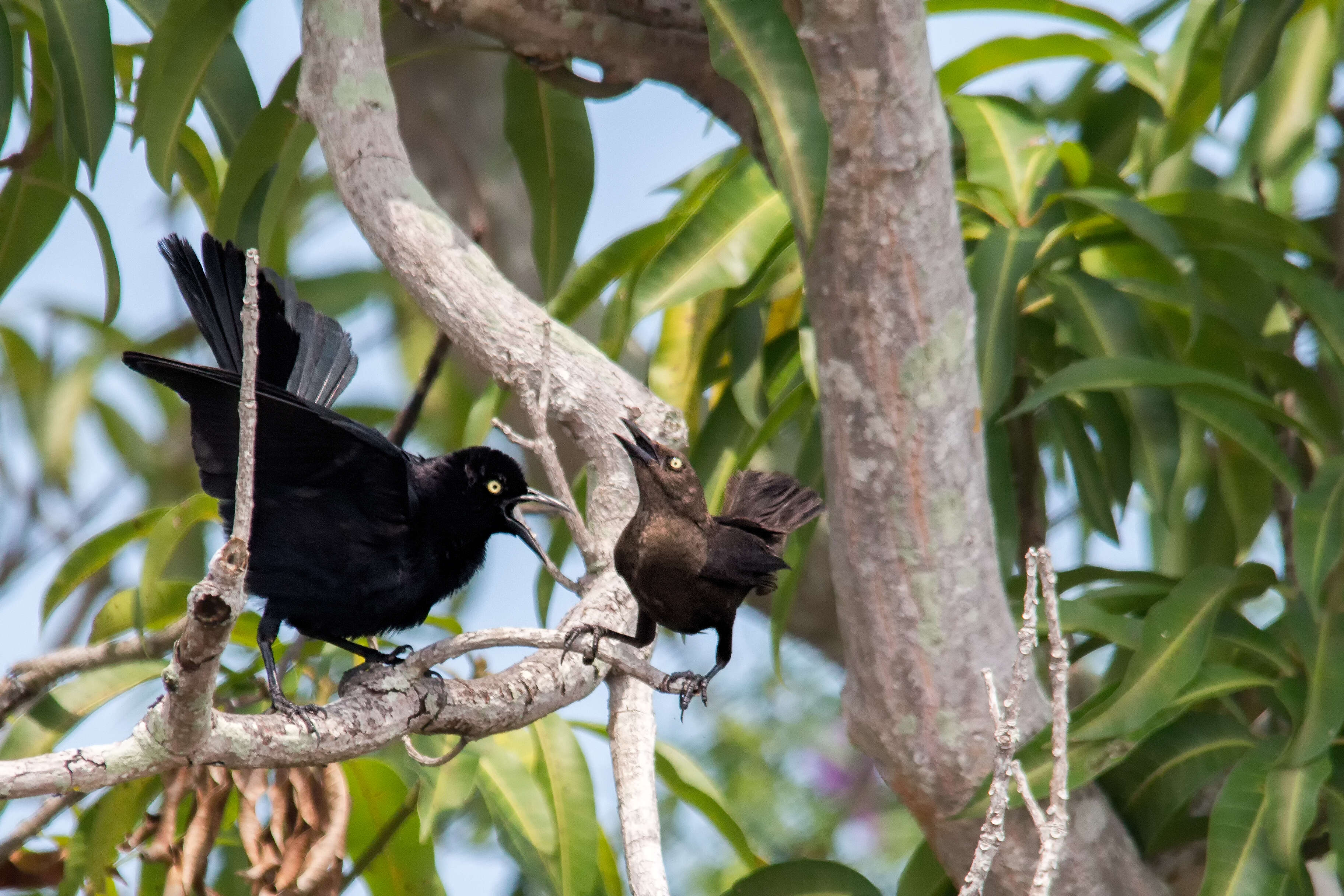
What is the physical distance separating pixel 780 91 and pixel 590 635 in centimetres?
102

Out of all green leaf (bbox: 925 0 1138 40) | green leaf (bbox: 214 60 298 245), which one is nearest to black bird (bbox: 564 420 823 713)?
green leaf (bbox: 214 60 298 245)

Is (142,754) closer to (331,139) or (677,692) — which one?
(677,692)

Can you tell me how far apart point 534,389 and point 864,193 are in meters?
0.77

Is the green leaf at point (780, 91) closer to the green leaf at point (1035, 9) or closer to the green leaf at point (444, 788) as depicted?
the green leaf at point (1035, 9)

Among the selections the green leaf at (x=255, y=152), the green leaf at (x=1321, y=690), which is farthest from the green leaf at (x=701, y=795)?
the green leaf at (x=255, y=152)

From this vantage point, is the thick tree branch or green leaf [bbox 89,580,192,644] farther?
green leaf [bbox 89,580,192,644]

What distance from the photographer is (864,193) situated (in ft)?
7.95

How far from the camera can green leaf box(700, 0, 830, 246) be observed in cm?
221

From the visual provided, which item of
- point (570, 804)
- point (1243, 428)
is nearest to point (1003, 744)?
point (1243, 428)

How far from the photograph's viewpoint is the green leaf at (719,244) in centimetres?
331

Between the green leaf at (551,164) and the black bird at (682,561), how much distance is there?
102cm

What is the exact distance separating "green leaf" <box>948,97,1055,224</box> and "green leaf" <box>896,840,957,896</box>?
5.33ft

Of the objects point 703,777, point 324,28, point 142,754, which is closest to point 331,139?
point 324,28

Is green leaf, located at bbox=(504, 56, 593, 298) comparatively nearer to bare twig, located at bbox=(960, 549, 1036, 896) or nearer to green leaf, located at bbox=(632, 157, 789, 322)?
green leaf, located at bbox=(632, 157, 789, 322)
